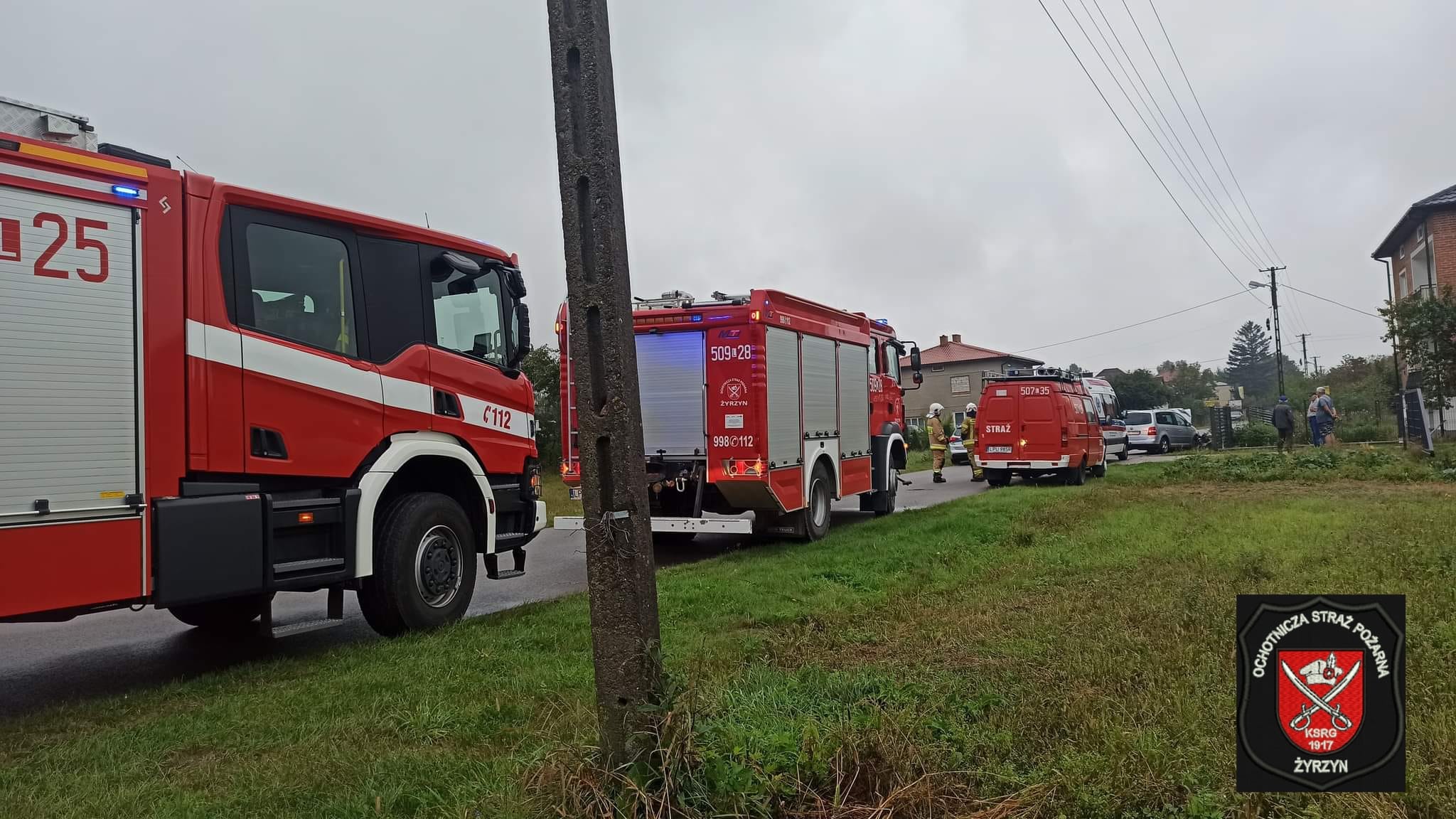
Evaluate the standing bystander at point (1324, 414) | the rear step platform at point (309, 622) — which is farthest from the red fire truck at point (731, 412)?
the standing bystander at point (1324, 414)

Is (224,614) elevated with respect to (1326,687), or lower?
lower

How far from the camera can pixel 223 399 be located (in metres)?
5.32

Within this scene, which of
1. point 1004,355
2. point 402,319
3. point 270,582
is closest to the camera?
point 270,582

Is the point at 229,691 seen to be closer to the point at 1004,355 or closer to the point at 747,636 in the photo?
the point at 747,636

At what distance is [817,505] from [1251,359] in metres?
143

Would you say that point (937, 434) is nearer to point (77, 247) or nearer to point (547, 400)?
point (547, 400)

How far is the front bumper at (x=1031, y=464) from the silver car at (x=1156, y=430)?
57.5 ft

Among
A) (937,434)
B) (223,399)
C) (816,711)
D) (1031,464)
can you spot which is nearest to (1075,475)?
(1031,464)

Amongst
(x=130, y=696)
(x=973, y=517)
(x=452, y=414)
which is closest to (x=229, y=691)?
(x=130, y=696)

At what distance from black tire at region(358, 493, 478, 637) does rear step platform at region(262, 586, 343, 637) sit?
20cm

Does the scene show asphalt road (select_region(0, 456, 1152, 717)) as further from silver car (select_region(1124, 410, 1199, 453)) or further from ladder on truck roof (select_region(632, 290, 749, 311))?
silver car (select_region(1124, 410, 1199, 453))

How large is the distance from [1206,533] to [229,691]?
863 cm

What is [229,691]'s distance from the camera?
5191 millimetres

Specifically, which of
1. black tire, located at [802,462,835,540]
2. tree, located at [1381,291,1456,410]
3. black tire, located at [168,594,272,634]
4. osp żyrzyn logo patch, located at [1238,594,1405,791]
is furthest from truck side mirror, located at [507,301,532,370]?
tree, located at [1381,291,1456,410]
